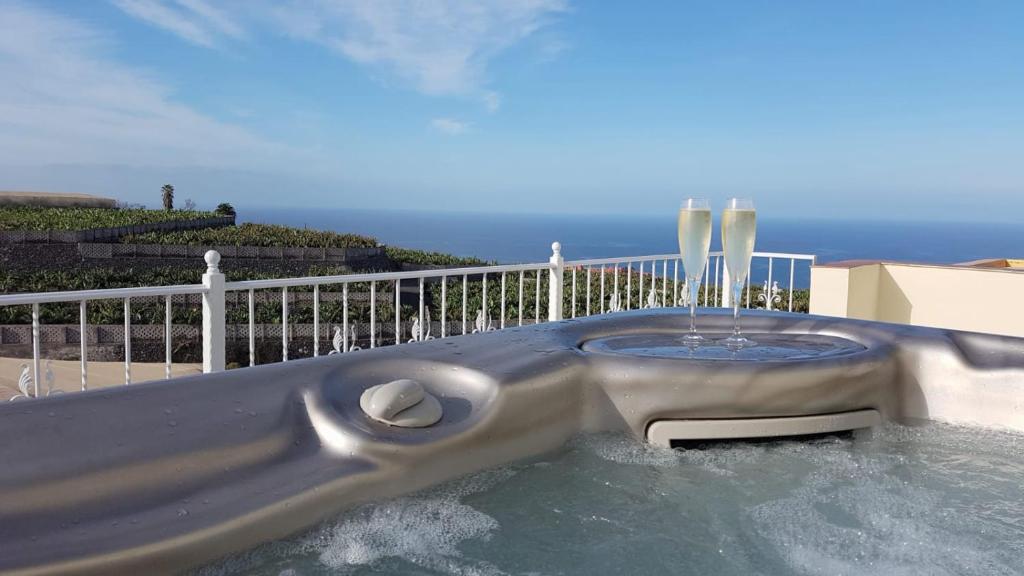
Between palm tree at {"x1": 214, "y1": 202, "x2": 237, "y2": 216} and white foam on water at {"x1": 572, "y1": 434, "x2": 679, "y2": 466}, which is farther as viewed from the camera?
palm tree at {"x1": 214, "y1": 202, "x2": 237, "y2": 216}

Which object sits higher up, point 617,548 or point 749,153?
point 749,153

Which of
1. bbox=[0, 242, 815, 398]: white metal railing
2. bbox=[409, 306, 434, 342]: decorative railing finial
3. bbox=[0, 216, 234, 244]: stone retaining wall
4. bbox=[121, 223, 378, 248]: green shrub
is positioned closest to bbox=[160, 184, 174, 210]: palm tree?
bbox=[0, 216, 234, 244]: stone retaining wall

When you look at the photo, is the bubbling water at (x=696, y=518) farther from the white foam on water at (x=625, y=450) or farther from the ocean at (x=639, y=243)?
the ocean at (x=639, y=243)

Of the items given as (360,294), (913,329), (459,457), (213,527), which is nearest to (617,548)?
(459,457)

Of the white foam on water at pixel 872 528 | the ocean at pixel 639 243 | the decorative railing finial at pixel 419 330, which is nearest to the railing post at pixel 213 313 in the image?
the decorative railing finial at pixel 419 330

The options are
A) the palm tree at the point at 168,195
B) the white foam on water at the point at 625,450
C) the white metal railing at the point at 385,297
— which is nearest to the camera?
the white foam on water at the point at 625,450

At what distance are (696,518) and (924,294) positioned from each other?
3888 millimetres

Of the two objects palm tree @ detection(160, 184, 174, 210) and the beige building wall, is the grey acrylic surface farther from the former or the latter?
palm tree @ detection(160, 184, 174, 210)

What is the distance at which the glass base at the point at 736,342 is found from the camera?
166 centimetres

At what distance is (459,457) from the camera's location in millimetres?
1212

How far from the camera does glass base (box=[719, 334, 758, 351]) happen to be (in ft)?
5.45

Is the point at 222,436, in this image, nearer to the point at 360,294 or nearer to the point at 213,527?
the point at 213,527

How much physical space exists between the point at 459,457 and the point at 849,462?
757 millimetres

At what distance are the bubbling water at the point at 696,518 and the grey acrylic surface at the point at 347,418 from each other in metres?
0.05
